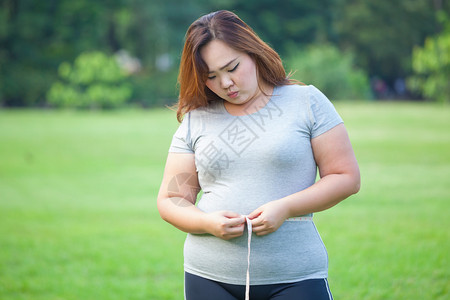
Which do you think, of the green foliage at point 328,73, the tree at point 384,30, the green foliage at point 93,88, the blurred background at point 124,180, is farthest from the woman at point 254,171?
the tree at point 384,30

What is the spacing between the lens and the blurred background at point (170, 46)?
33.0 meters

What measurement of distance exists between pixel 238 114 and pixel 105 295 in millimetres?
2925

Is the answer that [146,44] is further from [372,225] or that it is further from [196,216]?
[196,216]

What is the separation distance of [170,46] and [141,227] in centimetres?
3997

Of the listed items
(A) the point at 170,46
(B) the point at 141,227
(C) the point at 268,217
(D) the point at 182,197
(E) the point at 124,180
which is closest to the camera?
(C) the point at 268,217

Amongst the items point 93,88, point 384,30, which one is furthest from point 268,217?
point 384,30

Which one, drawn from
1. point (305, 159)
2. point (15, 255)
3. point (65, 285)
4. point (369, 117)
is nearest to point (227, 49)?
point (305, 159)

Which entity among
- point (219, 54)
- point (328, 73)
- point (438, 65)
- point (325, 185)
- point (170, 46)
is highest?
point (170, 46)

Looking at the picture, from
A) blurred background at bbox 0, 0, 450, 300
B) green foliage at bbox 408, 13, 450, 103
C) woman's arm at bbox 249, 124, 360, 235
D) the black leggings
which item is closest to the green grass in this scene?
blurred background at bbox 0, 0, 450, 300

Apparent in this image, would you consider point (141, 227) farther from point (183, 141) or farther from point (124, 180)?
point (183, 141)

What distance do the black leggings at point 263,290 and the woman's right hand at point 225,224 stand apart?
189 mm

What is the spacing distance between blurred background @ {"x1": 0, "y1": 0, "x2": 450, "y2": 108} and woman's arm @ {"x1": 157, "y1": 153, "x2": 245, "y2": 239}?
30452 millimetres

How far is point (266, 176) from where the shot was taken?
177cm

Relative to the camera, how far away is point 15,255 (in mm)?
5535
